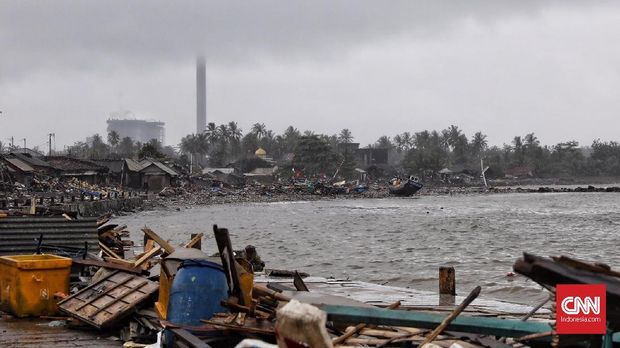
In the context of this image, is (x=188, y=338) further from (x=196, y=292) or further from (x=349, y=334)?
(x=349, y=334)

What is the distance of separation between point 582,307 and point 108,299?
6.74 meters

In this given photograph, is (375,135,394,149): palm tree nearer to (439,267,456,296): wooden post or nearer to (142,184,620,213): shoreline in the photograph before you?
(142,184,620,213): shoreline

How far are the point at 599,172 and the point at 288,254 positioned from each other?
152 meters

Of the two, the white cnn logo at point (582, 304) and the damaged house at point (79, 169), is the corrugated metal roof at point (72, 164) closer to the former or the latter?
the damaged house at point (79, 169)

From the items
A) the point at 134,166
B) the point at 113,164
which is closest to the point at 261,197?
→ the point at 134,166

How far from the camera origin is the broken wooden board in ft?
29.8

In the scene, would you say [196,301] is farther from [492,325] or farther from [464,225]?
[464,225]

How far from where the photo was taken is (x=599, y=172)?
164750 mm

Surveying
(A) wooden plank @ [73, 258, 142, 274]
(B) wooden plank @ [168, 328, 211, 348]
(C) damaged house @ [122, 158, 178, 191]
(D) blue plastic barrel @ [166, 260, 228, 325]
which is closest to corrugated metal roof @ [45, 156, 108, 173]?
(C) damaged house @ [122, 158, 178, 191]

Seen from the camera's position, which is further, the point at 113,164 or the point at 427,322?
the point at 113,164

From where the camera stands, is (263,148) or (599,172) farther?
(599,172)

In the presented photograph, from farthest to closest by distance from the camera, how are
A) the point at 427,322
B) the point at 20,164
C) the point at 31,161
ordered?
the point at 31,161 < the point at 20,164 < the point at 427,322

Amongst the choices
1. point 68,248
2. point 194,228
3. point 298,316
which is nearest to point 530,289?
point 68,248

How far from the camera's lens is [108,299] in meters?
9.53
